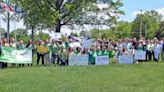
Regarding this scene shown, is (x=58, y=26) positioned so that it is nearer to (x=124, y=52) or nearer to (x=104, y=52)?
(x=124, y=52)

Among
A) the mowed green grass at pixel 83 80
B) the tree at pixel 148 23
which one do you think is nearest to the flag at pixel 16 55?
the mowed green grass at pixel 83 80

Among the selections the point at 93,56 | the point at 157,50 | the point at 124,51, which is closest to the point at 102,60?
the point at 93,56

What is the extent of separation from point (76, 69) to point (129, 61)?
6.31m

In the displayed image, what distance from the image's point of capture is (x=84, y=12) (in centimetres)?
5319

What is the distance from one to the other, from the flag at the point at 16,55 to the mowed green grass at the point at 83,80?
9.98ft

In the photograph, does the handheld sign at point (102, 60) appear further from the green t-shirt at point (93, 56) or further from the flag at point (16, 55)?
the flag at point (16, 55)

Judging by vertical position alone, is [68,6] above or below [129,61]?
above

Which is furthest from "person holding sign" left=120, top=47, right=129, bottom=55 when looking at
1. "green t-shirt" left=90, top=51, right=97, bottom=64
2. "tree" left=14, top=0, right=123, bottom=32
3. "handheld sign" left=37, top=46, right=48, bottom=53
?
"tree" left=14, top=0, right=123, bottom=32

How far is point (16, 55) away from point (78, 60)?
3676mm

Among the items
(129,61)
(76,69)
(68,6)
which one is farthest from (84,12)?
(76,69)

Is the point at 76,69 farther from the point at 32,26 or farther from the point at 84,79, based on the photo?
the point at 32,26

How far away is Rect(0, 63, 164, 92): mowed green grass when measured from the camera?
15156mm

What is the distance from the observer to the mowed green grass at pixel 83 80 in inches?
597

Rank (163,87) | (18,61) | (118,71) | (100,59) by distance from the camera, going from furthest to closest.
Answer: (100,59) → (18,61) → (118,71) → (163,87)
